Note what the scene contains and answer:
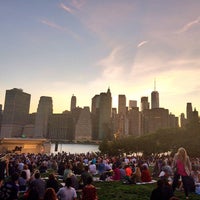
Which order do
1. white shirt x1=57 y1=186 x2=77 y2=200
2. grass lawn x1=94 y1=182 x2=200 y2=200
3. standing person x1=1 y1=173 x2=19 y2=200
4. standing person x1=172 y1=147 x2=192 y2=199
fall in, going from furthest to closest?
grass lawn x1=94 y1=182 x2=200 y2=200 → standing person x1=172 y1=147 x2=192 y2=199 → standing person x1=1 y1=173 x2=19 y2=200 → white shirt x1=57 y1=186 x2=77 y2=200

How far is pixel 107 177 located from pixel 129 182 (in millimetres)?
2485

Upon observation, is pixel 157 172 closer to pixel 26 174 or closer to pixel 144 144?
pixel 26 174

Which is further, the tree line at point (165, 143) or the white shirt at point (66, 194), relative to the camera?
the tree line at point (165, 143)

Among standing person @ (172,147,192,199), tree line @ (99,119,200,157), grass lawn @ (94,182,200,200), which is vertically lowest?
grass lawn @ (94,182,200,200)

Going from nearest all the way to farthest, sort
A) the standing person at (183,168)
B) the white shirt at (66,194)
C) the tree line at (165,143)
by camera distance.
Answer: the white shirt at (66,194) → the standing person at (183,168) → the tree line at (165,143)

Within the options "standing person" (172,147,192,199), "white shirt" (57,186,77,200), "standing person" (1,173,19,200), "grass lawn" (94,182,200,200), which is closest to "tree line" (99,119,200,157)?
"grass lawn" (94,182,200,200)

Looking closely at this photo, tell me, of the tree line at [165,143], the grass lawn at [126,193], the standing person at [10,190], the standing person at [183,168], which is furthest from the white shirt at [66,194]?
the tree line at [165,143]

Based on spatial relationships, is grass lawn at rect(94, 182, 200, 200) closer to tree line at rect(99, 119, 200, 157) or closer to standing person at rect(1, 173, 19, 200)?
standing person at rect(1, 173, 19, 200)

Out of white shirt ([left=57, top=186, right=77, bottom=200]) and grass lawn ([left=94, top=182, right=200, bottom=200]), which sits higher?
white shirt ([left=57, top=186, right=77, bottom=200])

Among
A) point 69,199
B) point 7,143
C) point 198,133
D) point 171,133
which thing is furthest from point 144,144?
point 69,199

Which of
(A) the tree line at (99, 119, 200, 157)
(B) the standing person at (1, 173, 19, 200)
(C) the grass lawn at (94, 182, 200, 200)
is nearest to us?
(B) the standing person at (1, 173, 19, 200)

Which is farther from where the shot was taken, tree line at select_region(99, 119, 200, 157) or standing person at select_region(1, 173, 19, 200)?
tree line at select_region(99, 119, 200, 157)

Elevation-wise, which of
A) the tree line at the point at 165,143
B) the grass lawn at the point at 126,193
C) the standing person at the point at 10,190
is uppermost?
the tree line at the point at 165,143

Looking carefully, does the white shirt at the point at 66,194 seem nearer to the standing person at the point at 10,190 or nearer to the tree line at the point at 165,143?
the standing person at the point at 10,190
